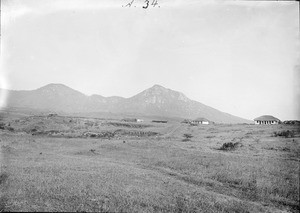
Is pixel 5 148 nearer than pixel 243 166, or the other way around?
pixel 243 166

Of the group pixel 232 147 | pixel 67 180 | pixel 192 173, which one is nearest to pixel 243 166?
pixel 192 173

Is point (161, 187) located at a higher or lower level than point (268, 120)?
higher

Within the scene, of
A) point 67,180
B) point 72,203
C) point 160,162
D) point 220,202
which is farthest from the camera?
point 160,162

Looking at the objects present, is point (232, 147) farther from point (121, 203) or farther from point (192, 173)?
point (121, 203)

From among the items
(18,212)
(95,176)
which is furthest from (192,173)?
(18,212)

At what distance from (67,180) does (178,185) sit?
23.8 ft

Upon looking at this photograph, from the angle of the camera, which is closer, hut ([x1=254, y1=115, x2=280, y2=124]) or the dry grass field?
the dry grass field

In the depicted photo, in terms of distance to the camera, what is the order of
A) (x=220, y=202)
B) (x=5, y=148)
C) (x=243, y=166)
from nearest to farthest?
(x=220, y=202) < (x=243, y=166) < (x=5, y=148)

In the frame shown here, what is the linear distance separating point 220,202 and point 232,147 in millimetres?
24434

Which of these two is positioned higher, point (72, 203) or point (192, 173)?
point (72, 203)

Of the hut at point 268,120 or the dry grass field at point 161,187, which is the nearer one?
the dry grass field at point 161,187

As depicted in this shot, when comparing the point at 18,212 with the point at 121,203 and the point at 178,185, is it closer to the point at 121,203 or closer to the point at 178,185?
the point at 121,203

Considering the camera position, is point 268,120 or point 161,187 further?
point 268,120

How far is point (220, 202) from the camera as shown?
13.7 m
